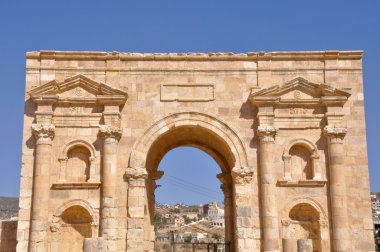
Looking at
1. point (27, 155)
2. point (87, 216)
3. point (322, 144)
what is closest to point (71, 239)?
point (87, 216)

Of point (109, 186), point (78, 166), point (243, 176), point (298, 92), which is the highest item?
point (298, 92)

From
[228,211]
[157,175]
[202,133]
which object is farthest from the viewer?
[228,211]

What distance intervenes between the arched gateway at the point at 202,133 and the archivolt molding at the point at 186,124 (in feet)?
0.11

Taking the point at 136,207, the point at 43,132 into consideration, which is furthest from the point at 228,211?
the point at 43,132

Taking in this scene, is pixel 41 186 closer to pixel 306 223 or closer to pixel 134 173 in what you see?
pixel 134 173

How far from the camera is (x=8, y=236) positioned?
17.8 meters

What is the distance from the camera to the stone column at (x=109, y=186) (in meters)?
16.2

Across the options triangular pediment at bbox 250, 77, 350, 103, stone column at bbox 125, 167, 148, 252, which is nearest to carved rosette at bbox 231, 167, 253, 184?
triangular pediment at bbox 250, 77, 350, 103

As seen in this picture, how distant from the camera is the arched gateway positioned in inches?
648

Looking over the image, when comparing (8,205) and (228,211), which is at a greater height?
(8,205)

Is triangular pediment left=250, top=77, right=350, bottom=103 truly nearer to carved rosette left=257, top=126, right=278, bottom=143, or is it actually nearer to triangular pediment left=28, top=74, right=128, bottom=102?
carved rosette left=257, top=126, right=278, bottom=143

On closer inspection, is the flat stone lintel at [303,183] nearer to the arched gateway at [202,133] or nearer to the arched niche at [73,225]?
the arched gateway at [202,133]

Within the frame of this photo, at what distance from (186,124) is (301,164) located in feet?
13.0

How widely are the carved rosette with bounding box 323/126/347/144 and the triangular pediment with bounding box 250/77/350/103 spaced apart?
1.05 m
